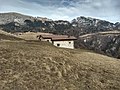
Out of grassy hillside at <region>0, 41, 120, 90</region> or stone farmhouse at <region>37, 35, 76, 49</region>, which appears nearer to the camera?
grassy hillside at <region>0, 41, 120, 90</region>

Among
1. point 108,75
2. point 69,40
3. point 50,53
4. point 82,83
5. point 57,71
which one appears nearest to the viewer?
point 82,83

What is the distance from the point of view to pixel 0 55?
84.7ft

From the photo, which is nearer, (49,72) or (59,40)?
(49,72)

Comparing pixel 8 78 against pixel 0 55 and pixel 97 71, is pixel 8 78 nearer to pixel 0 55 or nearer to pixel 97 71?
pixel 0 55

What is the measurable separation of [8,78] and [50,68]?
5421mm

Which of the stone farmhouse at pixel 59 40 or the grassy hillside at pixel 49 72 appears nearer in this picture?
the grassy hillside at pixel 49 72

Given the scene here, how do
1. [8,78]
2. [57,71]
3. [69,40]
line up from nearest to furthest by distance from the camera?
[8,78], [57,71], [69,40]

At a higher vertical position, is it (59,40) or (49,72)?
(49,72)

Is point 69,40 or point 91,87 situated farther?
point 69,40

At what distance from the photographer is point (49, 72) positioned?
22.7 meters

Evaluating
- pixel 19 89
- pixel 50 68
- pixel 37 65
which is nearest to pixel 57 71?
pixel 50 68

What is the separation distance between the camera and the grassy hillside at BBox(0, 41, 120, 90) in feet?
65.2

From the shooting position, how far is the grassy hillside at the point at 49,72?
19867 millimetres

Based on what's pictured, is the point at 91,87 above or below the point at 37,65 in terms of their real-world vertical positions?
below
